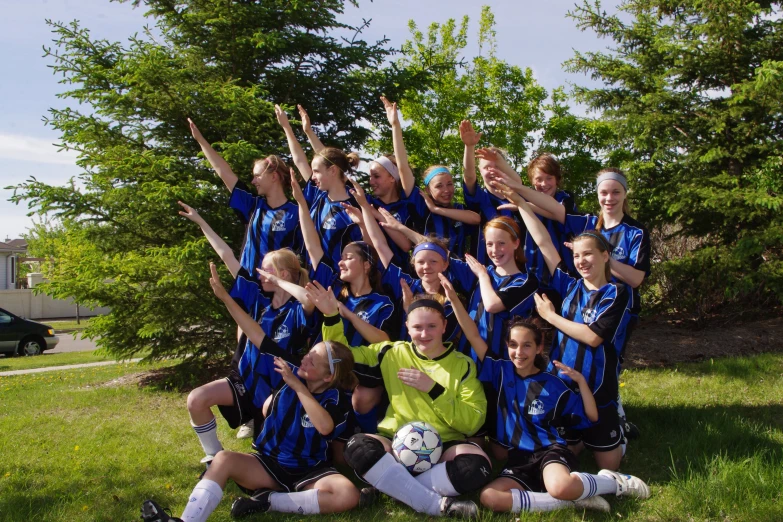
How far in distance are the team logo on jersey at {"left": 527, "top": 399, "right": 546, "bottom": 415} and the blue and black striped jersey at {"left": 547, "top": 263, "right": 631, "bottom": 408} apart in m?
0.30

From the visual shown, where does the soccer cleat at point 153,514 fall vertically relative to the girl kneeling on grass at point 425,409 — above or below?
below

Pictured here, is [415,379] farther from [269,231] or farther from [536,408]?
[269,231]

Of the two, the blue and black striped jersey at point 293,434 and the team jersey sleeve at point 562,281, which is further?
the team jersey sleeve at point 562,281

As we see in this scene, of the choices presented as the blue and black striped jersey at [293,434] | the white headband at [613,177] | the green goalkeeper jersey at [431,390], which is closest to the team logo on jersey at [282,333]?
the green goalkeeper jersey at [431,390]

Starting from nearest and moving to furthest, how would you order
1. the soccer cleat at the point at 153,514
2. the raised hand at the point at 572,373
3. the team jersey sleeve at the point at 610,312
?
the soccer cleat at the point at 153,514, the raised hand at the point at 572,373, the team jersey sleeve at the point at 610,312

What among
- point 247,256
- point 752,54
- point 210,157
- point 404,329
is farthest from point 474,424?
point 752,54

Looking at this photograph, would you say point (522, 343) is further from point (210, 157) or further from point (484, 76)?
point (484, 76)

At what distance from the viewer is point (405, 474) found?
3.54 m

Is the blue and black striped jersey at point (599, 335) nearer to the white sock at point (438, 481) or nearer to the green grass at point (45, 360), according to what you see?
the white sock at point (438, 481)

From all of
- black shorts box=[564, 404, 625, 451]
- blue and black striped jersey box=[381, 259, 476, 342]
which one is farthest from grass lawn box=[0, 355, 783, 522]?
blue and black striped jersey box=[381, 259, 476, 342]

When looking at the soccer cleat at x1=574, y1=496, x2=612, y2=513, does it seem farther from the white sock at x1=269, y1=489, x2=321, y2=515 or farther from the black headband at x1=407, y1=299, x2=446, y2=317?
the white sock at x1=269, y1=489, x2=321, y2=515

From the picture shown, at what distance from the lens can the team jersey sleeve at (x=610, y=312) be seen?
3.83 m

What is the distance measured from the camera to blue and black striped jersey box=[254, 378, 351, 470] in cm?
377

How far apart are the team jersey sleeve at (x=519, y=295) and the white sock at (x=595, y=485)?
3.69 feet
